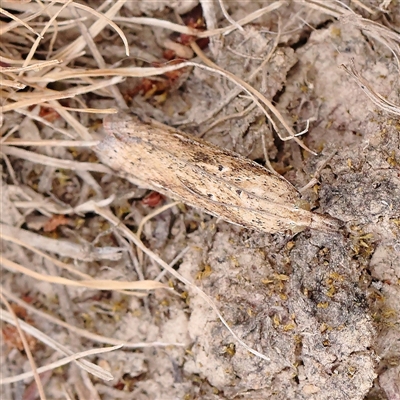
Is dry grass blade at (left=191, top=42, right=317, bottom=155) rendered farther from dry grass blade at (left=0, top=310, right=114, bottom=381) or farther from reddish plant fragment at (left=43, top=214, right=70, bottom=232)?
dry grass blade at (left=0, top=310, right=114, bottom=381)

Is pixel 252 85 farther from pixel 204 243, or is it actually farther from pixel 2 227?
pixel 2 227

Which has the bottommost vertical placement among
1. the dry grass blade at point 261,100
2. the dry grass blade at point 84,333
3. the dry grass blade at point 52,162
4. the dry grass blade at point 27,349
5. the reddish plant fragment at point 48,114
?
the dry grass blade at point 27,349

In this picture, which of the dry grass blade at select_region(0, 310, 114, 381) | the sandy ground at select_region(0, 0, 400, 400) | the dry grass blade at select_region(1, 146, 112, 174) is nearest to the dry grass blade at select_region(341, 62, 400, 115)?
the sandy ground at select_region(0, 0, 400, 400)

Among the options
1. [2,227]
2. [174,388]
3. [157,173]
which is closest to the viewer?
[157,173]

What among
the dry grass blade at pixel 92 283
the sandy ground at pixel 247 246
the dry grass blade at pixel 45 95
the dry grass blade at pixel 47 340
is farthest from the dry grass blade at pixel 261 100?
the dry grass blade at pixel 47 340

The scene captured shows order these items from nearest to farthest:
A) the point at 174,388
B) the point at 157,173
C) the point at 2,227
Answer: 1. the point at 157,173
2. the point at 174,388
3. the point at 2,227

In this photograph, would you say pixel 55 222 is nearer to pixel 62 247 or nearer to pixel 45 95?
pixel 62 247

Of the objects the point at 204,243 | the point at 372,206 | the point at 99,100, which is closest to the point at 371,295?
the point at 372,206

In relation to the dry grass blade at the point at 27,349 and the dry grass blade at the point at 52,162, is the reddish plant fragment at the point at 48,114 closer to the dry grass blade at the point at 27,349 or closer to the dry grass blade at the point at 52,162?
the dry grass blade at the point at 52,162
